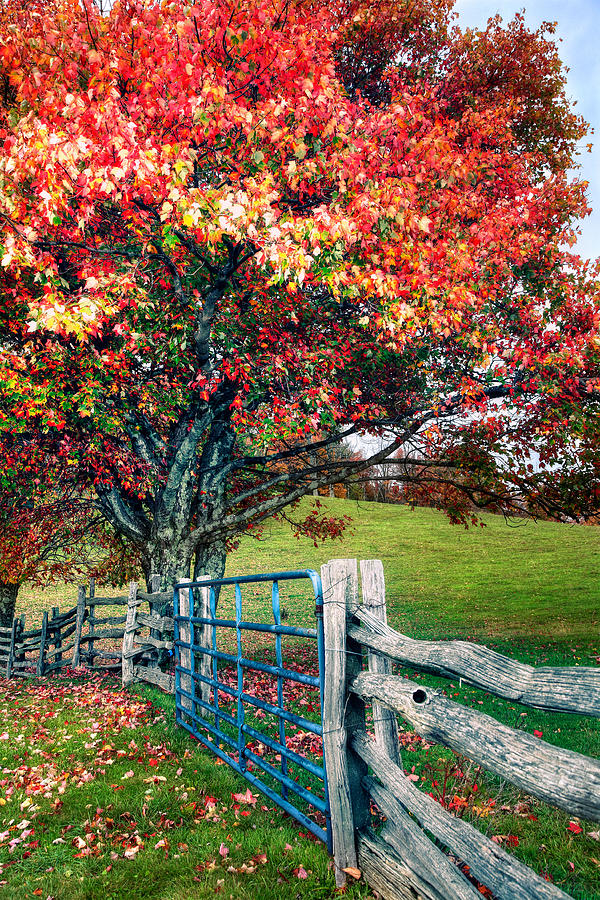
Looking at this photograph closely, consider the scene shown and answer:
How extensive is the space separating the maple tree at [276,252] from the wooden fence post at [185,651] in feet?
10.7

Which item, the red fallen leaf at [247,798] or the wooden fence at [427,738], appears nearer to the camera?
the wooden fence at [427,738]

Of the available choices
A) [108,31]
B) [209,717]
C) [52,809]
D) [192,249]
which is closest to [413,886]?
[52,809]

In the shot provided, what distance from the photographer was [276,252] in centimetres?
697

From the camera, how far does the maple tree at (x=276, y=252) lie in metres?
7.49

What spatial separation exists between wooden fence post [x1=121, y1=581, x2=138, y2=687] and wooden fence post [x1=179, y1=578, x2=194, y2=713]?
3473 mm

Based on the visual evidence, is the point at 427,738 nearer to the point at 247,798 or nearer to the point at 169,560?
the point at 247,798

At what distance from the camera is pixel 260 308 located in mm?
11344

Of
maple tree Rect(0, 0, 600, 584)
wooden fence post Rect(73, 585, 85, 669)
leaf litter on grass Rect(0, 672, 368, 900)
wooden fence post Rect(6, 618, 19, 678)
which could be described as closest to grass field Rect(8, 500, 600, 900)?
leaf litter on grass Rect(0, 672, 368, 900)

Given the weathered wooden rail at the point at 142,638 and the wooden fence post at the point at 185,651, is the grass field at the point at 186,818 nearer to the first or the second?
the wooden fence post at the point at 185,651

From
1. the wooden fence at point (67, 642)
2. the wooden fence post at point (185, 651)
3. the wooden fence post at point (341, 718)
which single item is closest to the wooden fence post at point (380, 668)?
the wooden fence post at point (341, 718)

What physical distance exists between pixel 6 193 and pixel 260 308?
4977mm

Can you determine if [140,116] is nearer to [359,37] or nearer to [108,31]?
[108,31]

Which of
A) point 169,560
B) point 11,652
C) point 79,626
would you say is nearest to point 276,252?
point 169,560

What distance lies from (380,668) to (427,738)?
700 millimetres
